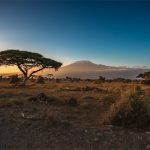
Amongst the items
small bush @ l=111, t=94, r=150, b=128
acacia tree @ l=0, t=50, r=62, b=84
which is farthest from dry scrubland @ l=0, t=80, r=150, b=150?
acacia tree @ l=0, t=50, r=62, b=84

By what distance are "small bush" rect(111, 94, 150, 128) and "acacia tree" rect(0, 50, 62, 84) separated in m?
26.5

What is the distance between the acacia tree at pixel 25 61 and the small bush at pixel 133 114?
26.5 m

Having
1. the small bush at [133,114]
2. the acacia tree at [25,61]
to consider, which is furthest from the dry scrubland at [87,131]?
the acacia tree at [25,61]

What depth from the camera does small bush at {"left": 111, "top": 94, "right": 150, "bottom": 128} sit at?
31.3ft

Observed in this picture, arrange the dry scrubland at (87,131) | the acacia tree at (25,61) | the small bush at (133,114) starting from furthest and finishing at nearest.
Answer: the acacia tree at (25,61)
the small bush at (133,114)
the dry scrubland at (87,131)

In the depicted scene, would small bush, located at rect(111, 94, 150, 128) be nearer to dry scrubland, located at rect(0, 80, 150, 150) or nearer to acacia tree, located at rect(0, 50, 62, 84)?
dry scrubland, located at rect(0, 80, 150, 150)

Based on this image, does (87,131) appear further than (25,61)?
No

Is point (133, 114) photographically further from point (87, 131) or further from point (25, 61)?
point (25, 61)

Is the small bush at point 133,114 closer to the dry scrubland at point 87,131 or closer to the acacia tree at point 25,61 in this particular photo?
the dry scrubland at point 87,131

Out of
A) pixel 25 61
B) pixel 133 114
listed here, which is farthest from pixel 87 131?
pixel 25 61

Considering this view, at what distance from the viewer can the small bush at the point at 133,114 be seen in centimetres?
954

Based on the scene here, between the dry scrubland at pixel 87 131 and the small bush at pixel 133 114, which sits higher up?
the small bush at pixel 133 114

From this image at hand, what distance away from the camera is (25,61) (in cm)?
3625

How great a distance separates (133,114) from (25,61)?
1099 inches
